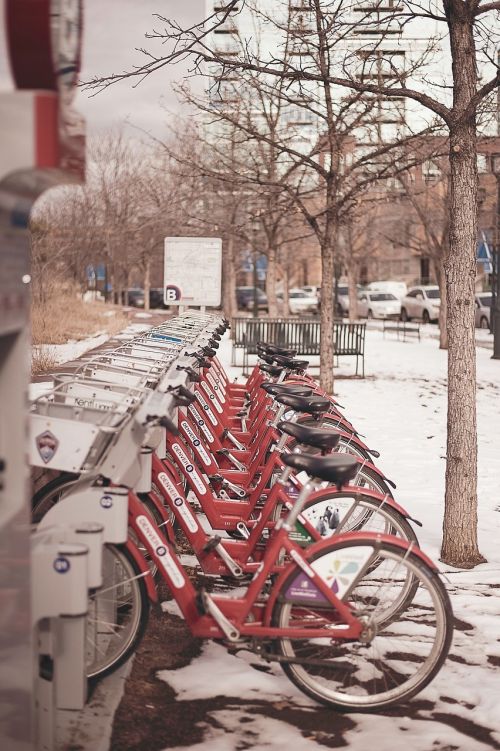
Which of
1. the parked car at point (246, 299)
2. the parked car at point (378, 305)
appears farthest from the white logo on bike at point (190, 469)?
the parked car at point (246, 299)

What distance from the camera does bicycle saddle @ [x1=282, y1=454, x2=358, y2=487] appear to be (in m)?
3.65

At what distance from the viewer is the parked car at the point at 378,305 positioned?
3956 cm

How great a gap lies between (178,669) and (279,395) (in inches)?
65.2

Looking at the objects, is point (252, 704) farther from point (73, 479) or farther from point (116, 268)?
point (116, 268)

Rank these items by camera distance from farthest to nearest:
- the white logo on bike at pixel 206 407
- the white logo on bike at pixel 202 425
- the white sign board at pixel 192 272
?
the white sign board at pixel 192 272
the white logo on bike at pixel 206 407
the white logo on bike at pixel 202 425

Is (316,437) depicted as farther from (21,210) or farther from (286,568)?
(21,210)

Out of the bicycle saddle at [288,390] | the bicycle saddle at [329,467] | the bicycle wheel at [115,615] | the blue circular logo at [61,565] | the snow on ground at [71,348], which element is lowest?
the bicycle wheel at [115,615]

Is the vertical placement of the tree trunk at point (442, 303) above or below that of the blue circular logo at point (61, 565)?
above

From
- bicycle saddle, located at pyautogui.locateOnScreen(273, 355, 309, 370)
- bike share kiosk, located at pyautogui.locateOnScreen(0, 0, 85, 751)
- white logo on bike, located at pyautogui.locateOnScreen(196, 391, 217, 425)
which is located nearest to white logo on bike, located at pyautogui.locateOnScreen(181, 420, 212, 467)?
white logo on bike, located at pyautogui.locateOnScreen(196, 391, 217, 425)

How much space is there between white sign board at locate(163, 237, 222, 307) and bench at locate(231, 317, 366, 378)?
2.89 meters

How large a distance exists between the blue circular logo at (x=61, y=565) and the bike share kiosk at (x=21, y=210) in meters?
0.40

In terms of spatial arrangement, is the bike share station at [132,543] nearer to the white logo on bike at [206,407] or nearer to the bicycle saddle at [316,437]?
the bicycle saddle at [316,437]

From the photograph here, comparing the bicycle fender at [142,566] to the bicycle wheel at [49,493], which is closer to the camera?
the bicycle fender at [142,566]

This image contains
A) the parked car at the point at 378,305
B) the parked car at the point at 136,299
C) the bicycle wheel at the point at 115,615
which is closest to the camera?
the bicycle wheel at the point at 115,615
